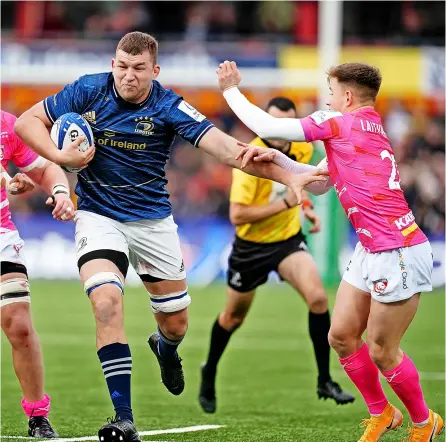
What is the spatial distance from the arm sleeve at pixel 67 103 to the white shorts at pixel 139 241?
64 centimetres

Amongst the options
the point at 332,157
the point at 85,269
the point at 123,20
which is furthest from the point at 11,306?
the point at 123,20

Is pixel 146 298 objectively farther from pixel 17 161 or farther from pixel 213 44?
pixel 17 161

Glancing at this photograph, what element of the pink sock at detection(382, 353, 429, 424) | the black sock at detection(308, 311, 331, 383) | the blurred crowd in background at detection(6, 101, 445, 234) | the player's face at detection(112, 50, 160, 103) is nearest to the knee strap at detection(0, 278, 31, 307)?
the player's face at detection(112, 50, 160, 103)

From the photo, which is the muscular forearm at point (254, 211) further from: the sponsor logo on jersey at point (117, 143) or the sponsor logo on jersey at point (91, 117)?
the sponsor logo on jersey at point (91, 117)

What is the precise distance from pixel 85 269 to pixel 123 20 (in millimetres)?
17107

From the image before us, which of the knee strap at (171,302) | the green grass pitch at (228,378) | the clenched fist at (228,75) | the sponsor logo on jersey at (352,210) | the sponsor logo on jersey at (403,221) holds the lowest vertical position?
the green grass pitch at (228,378)

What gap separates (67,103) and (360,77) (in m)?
1.84

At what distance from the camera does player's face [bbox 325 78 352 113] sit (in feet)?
21.6

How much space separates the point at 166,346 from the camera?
304 inches

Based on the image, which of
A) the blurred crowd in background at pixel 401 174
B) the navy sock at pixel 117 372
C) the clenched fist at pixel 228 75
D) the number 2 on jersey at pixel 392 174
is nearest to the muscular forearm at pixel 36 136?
the clenched fist at pixel 228 75

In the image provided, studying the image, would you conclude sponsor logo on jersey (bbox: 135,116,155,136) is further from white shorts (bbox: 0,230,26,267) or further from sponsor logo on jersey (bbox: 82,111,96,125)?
white shorts (bbox: 0,230,26,267)

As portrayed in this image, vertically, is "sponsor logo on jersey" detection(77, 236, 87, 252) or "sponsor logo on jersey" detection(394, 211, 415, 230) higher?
"sponsor logo on jersey" detection(394, 211, 415, 230)

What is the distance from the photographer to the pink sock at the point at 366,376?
6684mm

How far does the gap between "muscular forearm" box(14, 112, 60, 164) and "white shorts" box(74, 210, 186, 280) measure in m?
0.49
